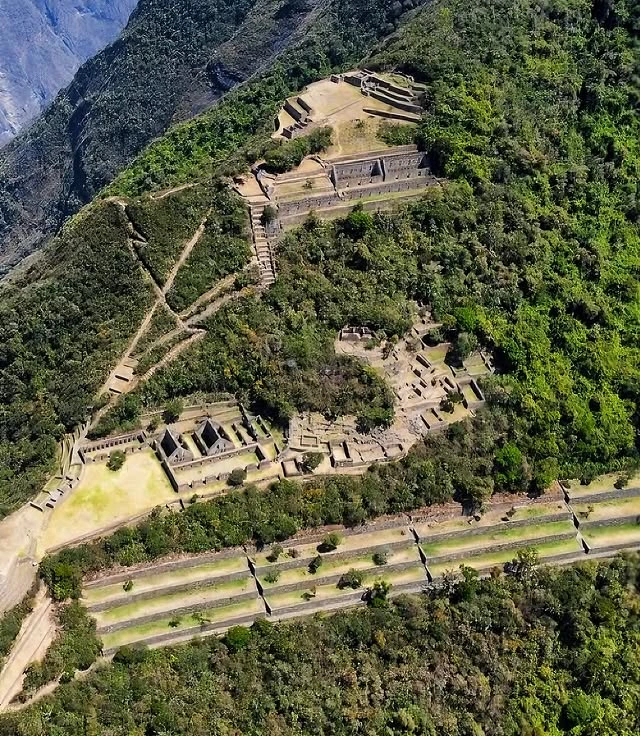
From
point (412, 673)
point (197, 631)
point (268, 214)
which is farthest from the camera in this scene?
point (268, 214)

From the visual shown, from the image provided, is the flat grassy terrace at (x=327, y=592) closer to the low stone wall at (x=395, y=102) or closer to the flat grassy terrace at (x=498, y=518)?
the flat grassy terrace at (x=498, y=518)

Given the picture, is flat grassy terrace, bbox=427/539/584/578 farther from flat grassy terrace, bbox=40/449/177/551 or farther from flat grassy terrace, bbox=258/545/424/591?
flat grassy terrace, bbox=40/449/177/551

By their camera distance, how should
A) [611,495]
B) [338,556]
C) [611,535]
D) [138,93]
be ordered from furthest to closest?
[138,93] → [611,495] → [611,535] → [338,556]

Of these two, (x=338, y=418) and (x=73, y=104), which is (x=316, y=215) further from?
(x=73, y=104)

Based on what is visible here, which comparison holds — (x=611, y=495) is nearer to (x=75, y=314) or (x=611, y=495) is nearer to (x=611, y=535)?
(x=611, y=535)

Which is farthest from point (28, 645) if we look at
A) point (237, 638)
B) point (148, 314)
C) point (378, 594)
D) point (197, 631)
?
point (148, 314)

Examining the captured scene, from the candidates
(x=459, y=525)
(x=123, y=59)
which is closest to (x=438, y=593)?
(x=459, y=525)

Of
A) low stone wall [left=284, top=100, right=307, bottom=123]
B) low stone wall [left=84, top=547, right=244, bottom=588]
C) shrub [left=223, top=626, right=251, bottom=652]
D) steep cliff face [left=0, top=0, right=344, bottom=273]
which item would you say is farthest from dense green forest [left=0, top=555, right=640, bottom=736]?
steep cliff face [left=0, top=0, right=344, bottom=273]
